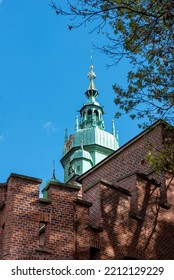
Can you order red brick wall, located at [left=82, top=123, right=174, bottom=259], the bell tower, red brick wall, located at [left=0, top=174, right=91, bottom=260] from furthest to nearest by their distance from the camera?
the bell tower < red brick wall, located at [left=82, top=123, right=174, bottom=259] < red brick wall, located at [left=0, top=174, right=91, bottom=260]

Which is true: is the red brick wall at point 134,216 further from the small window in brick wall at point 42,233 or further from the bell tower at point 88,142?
the bell tower at point 88,142

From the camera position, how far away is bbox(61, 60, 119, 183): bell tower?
7162cm

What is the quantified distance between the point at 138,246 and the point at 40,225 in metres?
3.63

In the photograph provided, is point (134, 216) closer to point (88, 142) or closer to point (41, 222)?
point (41, 222)

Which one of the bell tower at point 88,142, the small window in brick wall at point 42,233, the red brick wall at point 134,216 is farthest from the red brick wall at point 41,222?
the bell tower at point 88,142

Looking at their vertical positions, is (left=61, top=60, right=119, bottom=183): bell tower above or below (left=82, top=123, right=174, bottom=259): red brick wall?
above

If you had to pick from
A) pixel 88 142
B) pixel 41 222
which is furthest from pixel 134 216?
pixel 88 142

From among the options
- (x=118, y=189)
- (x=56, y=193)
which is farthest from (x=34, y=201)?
(x=118, y=189)

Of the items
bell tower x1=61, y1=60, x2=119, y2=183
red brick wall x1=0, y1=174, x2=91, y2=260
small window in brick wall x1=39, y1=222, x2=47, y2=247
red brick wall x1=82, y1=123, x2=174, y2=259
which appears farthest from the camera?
bell tower x1=61, y1=60, x2=119, y2=183

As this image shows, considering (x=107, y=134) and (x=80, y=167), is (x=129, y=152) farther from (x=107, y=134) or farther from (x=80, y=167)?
(x=107, y=134)

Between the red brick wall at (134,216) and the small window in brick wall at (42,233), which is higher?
the red brick wall at (134,216)

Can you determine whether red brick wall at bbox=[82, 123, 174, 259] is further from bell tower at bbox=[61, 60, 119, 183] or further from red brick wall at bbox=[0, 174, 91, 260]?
bell tower at bbox=[61, 60, 119, 183]

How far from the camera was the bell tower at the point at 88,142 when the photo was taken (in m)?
71.6

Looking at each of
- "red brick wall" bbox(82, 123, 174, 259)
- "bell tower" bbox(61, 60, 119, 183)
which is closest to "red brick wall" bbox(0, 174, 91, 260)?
"red brick wall" bbox(82, 123, 174, 259)
